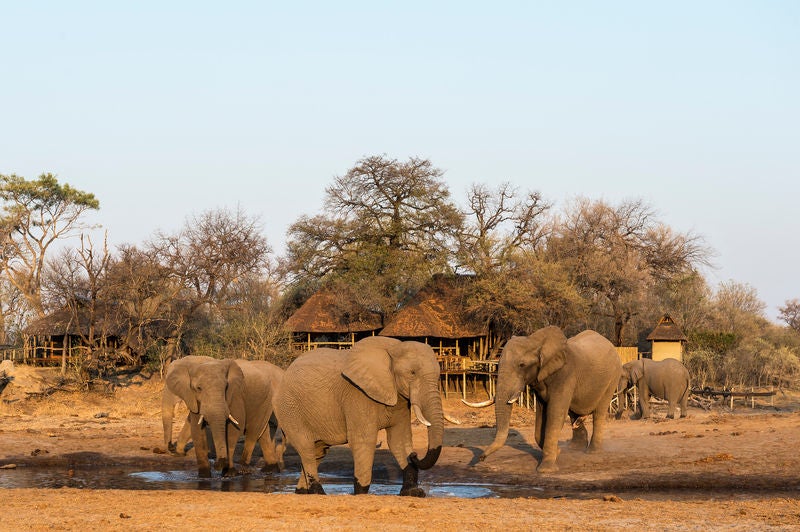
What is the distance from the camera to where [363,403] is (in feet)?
48.3

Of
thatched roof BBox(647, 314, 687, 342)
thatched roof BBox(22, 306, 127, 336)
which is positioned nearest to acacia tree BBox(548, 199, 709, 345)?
thatched roof BBox(647, 314, 687, 342)

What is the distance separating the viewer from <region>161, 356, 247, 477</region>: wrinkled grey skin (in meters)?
19.0

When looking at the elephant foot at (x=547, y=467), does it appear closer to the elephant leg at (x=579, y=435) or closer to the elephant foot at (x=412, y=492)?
the elephant leg at (x=579, y=435)

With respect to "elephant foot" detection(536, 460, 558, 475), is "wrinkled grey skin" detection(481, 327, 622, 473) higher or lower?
higher

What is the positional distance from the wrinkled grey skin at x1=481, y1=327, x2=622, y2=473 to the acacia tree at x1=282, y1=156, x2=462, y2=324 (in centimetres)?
2668

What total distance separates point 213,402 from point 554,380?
22.5ft

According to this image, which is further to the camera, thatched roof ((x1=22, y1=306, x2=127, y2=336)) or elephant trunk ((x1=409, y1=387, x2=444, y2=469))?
thatched roof ((x1=22, y1=306, x2=127, y2=336))

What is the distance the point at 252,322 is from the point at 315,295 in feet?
14.1

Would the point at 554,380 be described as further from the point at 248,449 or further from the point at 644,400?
the point at 644,400

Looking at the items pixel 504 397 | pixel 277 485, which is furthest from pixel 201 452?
pixel 504 397

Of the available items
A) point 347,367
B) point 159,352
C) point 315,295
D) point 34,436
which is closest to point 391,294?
point 315,295

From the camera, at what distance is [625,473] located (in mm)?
18516

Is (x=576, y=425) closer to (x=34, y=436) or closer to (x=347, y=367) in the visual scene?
(x=347, y=367)

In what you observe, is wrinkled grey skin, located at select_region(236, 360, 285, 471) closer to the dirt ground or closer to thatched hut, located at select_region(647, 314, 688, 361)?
the dirt ground
